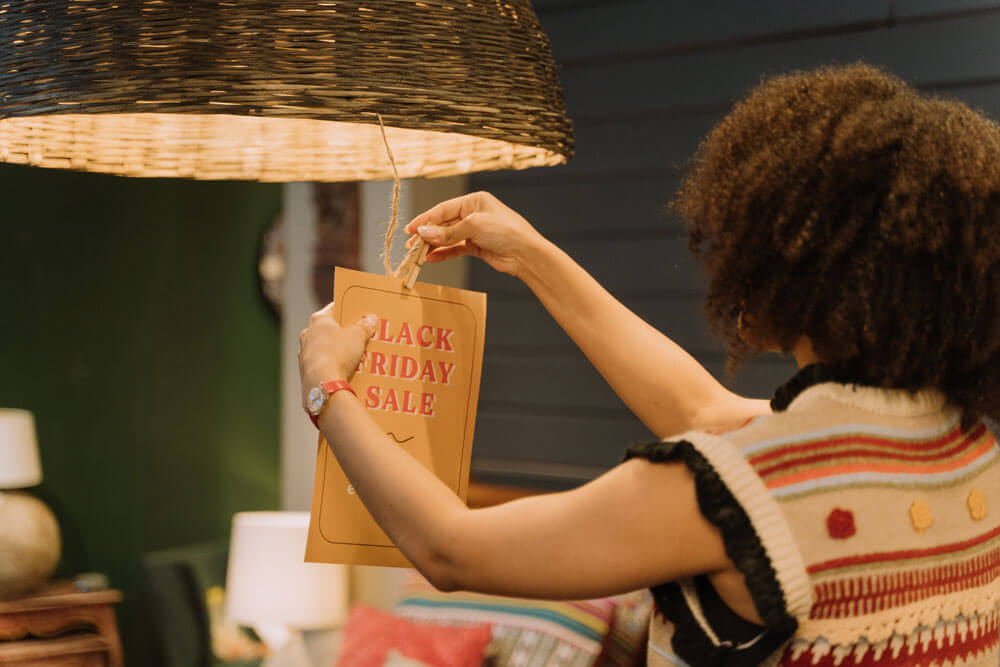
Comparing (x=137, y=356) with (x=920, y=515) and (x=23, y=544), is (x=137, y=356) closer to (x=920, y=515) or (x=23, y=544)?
(x=23, y=544)

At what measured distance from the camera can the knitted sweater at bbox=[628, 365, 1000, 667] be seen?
73 cm

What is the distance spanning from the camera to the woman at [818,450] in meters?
0.74

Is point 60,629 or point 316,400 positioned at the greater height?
point 316,400

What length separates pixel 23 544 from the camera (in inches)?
120

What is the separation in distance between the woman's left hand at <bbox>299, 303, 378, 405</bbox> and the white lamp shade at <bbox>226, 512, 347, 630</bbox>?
2246 millimetres

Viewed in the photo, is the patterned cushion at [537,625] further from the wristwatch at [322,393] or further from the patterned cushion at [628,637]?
the wristwatch at [322,393]

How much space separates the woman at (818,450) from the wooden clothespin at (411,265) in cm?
7

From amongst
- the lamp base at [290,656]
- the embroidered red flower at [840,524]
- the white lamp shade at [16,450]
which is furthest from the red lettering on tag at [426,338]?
the white lamp shade at [16,450]

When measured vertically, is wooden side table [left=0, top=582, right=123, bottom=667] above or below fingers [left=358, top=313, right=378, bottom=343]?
Result: below

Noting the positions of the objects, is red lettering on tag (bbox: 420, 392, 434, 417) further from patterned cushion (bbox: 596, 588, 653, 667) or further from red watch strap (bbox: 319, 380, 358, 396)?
patterned cushion (bbox: 596, 588, 653, 667)

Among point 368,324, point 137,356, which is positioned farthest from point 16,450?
point 368,324

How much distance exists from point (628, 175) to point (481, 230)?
172 cm

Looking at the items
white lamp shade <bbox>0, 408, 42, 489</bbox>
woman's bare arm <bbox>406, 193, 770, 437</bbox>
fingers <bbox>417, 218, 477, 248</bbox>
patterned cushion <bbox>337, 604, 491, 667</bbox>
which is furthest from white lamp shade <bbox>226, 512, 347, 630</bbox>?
fingers <bbox>417, 218, 477, 248</bbox>

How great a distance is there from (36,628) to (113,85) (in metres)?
2.90
